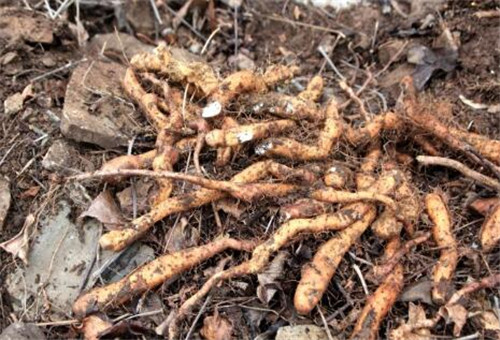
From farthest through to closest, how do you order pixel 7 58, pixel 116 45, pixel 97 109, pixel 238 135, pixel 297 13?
pixel 297 13 → pixel 116 45 → pixel 7 58 → pixel 97 109 → pixel 238 135

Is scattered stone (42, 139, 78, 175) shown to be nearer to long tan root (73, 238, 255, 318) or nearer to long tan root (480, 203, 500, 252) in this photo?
long tan root (73, 238, 255, 318)

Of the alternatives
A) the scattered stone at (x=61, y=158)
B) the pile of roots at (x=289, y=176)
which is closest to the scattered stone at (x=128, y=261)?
the pile of roots at (x=289, y=176)

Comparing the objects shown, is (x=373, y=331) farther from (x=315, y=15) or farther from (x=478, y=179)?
(x=315, y=15)

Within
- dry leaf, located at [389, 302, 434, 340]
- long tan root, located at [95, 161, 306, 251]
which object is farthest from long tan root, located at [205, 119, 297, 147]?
dry leaf, located at [389, 302, 434, 340]

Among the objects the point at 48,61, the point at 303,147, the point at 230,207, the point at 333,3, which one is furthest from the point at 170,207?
the point at 333,3

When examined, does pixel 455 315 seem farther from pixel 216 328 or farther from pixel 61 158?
pixel 61 158

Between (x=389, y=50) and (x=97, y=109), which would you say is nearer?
(x=97, y=109)

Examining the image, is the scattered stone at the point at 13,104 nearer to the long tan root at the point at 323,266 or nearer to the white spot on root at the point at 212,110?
the white spot on root at the point at 212,110
